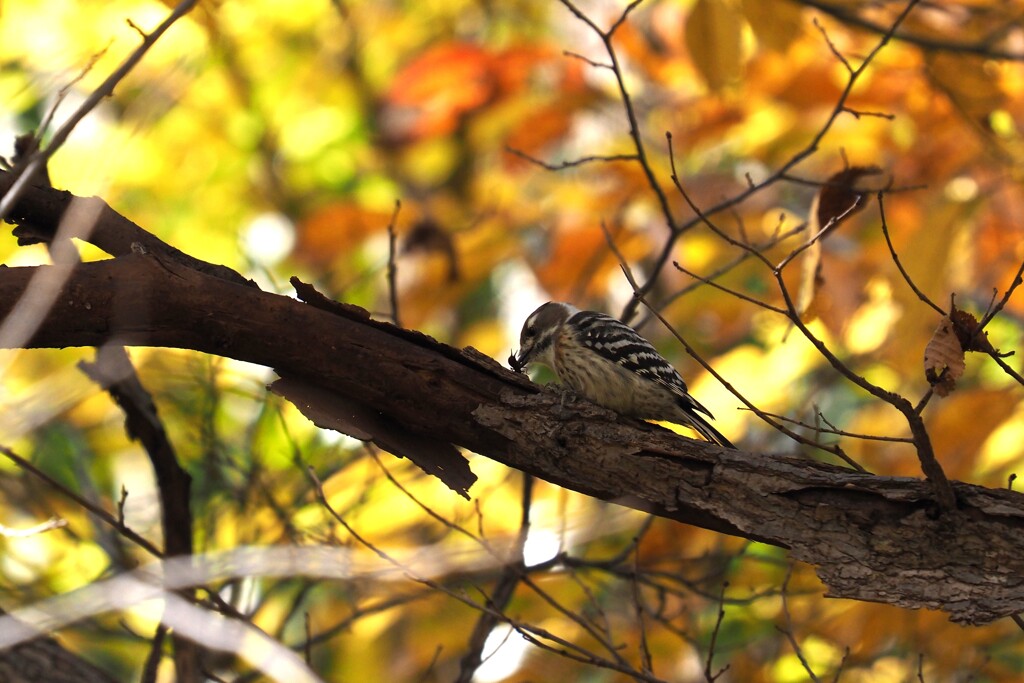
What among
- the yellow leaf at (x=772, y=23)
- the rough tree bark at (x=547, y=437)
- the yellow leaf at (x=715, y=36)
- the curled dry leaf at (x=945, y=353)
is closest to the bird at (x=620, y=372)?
the rough tree bark at (x=547, y=437)

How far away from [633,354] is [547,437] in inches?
76.6

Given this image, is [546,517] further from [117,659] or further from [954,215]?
[117,659]

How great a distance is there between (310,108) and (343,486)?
545 cm

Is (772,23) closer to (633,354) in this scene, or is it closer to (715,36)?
(715,36)

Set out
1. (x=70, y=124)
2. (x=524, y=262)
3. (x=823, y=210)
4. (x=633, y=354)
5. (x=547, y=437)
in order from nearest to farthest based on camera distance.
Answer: (x=70, y=124) < (x=547, y=437) < (x=823, y=210) < (x=633, y=354) < (x=524, y=262)

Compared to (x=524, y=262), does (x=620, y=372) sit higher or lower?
lower

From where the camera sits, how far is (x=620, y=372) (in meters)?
5.86

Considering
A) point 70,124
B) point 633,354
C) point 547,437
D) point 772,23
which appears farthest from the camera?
point 633,354

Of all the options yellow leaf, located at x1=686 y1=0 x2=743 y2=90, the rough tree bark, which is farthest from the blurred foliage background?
the rough tree bark

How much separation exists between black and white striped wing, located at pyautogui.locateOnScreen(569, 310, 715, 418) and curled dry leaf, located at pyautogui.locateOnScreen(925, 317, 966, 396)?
2.60 m

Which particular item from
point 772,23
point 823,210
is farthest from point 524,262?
point 823,210

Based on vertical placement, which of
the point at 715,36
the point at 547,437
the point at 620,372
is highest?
the point at 715,36

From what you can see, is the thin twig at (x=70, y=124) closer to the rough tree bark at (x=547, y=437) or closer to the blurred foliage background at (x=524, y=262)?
the rough tree bark at (x=547, y=437)

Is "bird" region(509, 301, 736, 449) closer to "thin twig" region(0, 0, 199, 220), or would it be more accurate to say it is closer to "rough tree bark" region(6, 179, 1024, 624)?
"rough tree bark" region(6, 179, 1024, 624)
